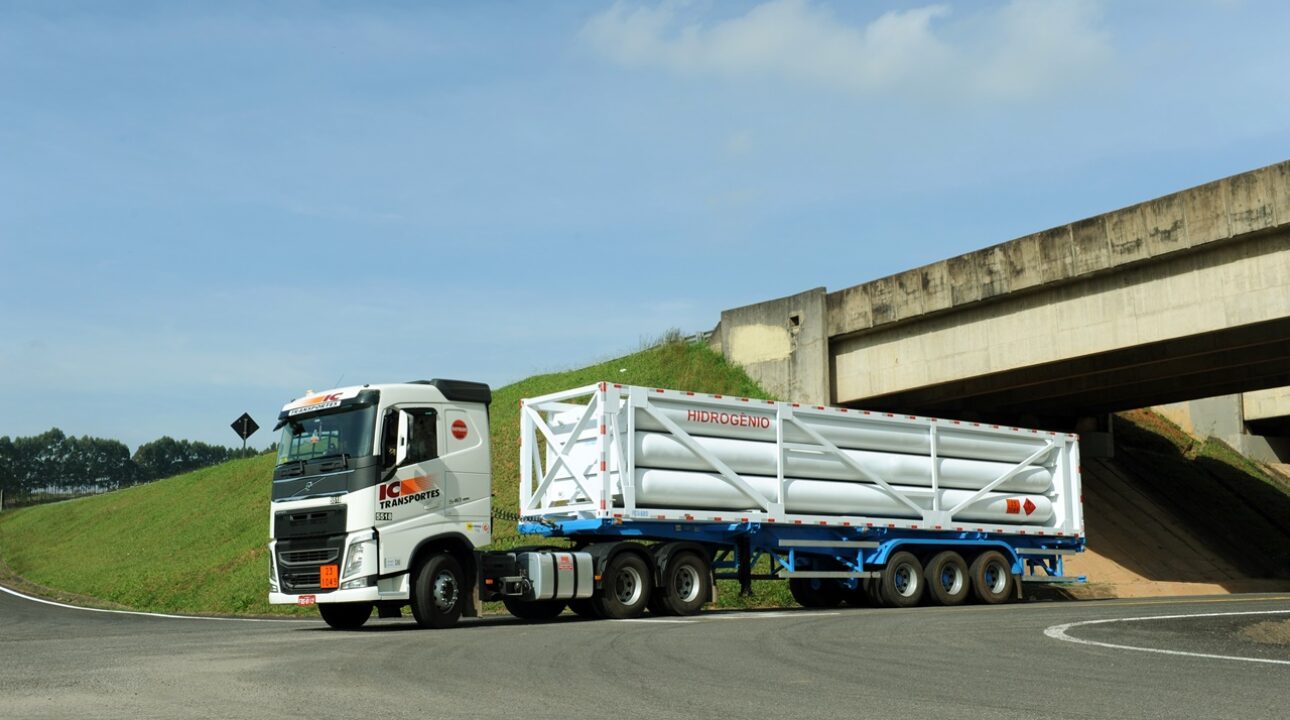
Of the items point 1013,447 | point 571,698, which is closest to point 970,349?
point 1013,447

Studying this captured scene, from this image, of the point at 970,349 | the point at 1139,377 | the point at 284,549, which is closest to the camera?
the point at 284,549

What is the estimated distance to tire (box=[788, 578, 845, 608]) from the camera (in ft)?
69.1

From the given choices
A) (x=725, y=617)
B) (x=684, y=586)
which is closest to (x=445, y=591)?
(x=684, y=586)

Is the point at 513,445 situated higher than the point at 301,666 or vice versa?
the point at 513,445

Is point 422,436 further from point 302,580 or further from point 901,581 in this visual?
point 901,581

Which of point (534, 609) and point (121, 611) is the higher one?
point (534, 609)

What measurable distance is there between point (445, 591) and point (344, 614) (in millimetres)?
1563

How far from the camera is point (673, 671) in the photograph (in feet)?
32.3

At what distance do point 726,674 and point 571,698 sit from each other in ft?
5.68

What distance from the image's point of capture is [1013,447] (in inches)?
909

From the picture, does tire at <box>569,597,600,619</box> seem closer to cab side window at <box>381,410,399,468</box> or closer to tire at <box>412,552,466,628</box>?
tire at <box>412,552,466,628</box>

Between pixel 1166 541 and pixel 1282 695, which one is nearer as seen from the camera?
pixel 1282 695

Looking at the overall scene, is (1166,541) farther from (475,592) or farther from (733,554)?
(475,592)

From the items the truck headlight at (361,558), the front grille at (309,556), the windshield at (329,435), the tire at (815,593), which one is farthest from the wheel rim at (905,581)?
the front grille at (309,556)
